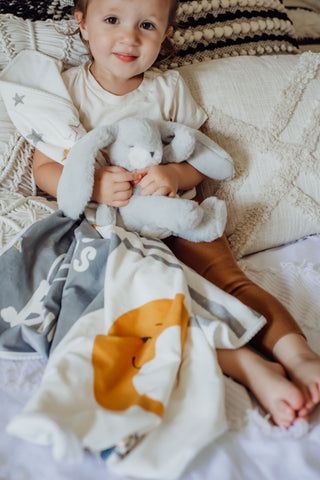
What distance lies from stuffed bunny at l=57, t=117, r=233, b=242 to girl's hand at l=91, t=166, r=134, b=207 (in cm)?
1

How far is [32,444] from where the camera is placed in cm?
51

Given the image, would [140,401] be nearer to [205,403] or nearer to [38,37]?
[205,403]

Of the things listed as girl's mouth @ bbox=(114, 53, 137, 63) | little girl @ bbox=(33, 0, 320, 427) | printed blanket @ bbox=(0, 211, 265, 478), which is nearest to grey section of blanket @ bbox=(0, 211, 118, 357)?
printed blanket @ bbox=(0, 211, 265, 478)

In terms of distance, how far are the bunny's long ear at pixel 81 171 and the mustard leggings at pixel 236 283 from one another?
225mm

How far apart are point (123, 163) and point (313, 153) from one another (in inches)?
18.9

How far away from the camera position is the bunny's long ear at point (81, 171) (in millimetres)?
753

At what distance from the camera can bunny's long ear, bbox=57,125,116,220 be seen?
2.47 feet

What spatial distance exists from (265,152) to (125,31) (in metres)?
0.41

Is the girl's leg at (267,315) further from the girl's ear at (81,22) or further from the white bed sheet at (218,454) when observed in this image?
the girl's ear at (81,22)

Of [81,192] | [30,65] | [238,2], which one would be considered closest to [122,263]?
[81,192]

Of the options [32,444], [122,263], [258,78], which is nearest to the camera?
[32,444]

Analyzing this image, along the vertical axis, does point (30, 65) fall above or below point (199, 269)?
above

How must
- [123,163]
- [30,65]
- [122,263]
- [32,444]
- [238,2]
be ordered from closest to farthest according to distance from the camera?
1. [32,444]
2. [122,263]
3. [123,163]
4. [30,65]
5. [238,2]

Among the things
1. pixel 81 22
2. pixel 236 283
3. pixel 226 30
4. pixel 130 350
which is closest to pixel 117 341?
pixel 130 350
